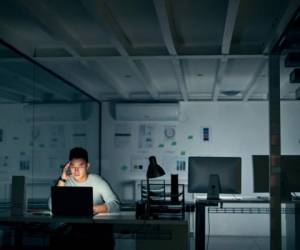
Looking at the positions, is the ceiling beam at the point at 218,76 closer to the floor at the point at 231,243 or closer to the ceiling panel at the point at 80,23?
the ceiling panel at the point at 80,23

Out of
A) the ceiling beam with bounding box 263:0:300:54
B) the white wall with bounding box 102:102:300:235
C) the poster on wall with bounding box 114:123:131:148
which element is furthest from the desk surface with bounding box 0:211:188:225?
the poster on wall with bounding box 114:123:131:148

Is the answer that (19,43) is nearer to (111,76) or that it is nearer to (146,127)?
(111,76)

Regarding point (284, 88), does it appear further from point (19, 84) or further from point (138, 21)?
point (19, 84)

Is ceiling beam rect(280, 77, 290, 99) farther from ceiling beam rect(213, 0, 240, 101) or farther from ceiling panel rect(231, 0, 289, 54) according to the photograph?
ceiling panel rect(231, 0, 289, 54)

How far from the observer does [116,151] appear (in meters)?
8.83

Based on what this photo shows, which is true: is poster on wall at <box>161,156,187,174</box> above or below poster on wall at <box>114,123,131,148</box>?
below

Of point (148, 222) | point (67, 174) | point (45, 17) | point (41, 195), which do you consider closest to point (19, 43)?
point (45, 17)

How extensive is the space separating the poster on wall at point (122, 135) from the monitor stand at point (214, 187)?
3464 millimetres

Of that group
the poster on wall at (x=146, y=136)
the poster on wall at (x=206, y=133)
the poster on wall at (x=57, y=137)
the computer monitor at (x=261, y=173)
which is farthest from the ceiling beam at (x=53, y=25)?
the poster on wall at (x=206, y=133)

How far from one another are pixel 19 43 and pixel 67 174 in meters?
1.51

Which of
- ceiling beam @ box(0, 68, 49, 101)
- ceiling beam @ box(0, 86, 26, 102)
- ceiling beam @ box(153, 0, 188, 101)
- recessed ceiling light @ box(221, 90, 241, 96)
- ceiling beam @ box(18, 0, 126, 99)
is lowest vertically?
ceiling beam @ box(0, 86, 26, 102)

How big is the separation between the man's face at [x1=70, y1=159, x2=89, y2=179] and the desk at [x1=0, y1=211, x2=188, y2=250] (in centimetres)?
58

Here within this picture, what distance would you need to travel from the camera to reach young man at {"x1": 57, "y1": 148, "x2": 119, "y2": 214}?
457 cm

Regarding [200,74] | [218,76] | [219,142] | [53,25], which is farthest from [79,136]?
[53,25]
